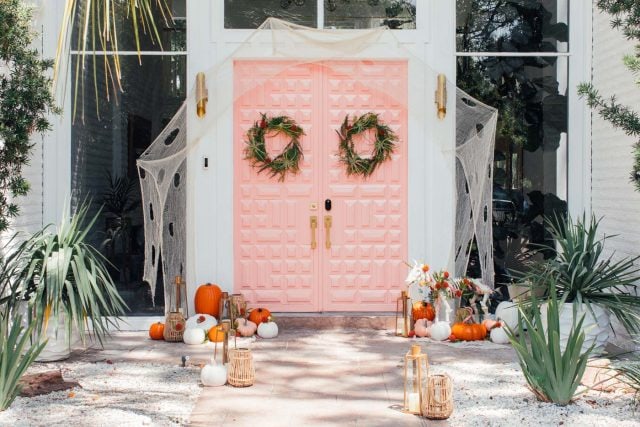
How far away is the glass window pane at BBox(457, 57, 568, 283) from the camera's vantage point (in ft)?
27.9

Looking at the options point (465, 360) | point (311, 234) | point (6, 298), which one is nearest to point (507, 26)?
point (311, 234)

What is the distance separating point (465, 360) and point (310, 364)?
117 centimetres

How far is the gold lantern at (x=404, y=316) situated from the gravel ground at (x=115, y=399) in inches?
82.9

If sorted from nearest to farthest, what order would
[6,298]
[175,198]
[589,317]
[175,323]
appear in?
[6,298], [589,317], [175,323], [175,198]

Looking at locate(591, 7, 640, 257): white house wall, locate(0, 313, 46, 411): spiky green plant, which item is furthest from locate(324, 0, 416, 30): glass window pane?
locate(0, 313, 46, 411): spiky green plant

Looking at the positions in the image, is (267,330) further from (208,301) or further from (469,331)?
(469,331)

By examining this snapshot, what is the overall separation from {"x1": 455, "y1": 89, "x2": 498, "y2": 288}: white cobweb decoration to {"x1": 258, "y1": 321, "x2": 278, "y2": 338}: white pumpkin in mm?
1761

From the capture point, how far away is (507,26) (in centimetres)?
853

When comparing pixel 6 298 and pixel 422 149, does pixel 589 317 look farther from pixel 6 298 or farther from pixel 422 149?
pixel 6 298

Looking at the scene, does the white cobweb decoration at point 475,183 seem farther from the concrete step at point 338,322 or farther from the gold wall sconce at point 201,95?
the gold wall sconce at point 201,95

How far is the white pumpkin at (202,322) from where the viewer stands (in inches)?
305

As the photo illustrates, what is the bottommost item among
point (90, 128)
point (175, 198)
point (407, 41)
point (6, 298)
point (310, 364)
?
point (310, 364)

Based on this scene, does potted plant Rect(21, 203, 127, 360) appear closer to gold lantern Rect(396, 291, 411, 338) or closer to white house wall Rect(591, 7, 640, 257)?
gold lantern Rect(396, 291, 411, 338)

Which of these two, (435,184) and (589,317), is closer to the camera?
(589,317)
